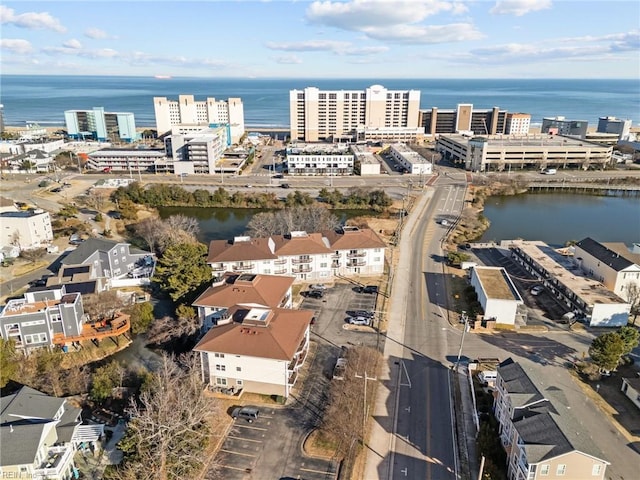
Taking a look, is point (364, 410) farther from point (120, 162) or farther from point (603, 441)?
point (120, 162)

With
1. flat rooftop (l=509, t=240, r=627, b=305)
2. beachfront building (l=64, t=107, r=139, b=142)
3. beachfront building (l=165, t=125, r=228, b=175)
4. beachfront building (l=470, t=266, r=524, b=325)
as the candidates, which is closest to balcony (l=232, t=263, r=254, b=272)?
beachfront building (l=470, t=266, r=524, b=325)

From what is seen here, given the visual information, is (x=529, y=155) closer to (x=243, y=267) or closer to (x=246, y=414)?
(x=243, y=267)

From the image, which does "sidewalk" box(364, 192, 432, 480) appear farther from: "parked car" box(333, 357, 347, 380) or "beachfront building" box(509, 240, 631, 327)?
"beachfront building" box(509, 240, 631, 327)

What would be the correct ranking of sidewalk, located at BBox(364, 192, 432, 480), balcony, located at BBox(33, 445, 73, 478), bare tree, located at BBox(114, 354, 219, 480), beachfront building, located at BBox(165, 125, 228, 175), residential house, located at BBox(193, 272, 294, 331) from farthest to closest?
beachfront building, located at BBox(165, 125, 228, 175)
residential house, located at BBox(193, 272, 294, 331)
sidewalk, located at BBox(364, 192, 432, 480)
bare tree, located at BBox(114, 354, 219, 480)
balcony, located at BBox(33, 445, 73, 478)

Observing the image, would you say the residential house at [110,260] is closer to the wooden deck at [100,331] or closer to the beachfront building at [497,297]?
the wooden deck at [100,331]

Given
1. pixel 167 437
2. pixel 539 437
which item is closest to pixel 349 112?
pixel 539 437
